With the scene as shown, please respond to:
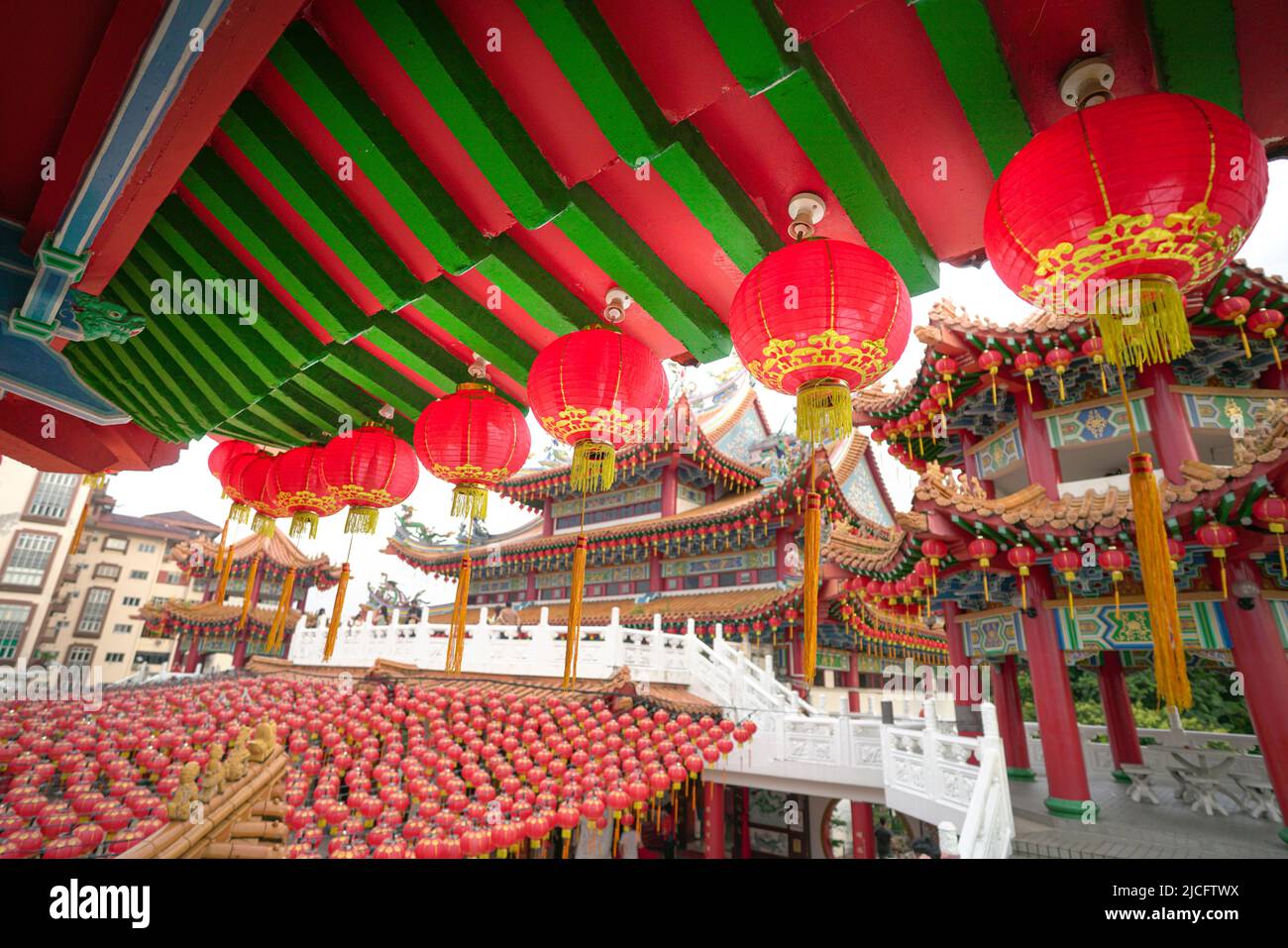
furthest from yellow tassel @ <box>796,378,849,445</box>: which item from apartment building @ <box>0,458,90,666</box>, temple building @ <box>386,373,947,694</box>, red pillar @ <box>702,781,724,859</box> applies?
apartment building @ <box>0,458,90,666</box>

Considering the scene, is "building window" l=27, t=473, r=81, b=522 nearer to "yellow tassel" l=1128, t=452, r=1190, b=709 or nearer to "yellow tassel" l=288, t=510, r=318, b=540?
"yellow tassel" l=288, t=510, r=318, b=540

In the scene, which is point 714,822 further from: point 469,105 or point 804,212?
point 469,105

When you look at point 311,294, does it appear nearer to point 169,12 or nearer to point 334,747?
point 169,12

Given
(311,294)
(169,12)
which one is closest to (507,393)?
(311,294)

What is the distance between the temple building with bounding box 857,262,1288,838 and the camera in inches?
197

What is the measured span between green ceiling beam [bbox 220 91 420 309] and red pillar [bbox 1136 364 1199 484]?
282 inches

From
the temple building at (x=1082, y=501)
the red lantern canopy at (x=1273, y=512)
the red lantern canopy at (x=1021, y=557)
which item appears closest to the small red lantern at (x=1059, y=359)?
the temple building at (x=1082, y=501)

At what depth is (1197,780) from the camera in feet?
22.5

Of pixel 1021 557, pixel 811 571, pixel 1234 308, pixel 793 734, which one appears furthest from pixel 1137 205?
pixel 793 734

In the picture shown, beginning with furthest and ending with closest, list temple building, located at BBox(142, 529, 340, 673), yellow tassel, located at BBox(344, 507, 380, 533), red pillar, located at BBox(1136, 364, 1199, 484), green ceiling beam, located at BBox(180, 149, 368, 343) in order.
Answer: temple building, located at BBox(142, 529, 340, 673) < red pillar, located at BBox(1136, 364, 1199, 484) < yellow tassel, located at BBox(344, 507, 380, 533) < green ceiling beam, located at BBox(180, 149, 368, 343)

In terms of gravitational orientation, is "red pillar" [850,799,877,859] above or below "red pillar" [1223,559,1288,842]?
below

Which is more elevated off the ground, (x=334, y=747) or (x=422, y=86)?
(x=422, y=86)
